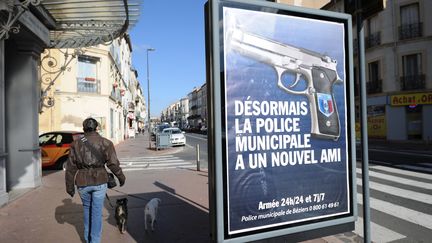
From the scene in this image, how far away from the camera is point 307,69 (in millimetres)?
3193

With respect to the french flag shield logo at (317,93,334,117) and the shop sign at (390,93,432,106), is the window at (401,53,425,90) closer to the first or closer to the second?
the shop sign at (390,93,432,106)

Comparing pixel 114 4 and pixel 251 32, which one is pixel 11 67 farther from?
pixel 251 32

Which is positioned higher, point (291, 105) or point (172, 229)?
point (291, 105)

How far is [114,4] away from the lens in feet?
24.9

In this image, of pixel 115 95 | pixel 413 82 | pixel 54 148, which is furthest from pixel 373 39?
pixel 54 148

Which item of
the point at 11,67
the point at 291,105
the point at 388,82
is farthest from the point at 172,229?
the point at 388,82

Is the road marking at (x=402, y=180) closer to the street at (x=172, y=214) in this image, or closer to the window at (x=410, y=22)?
the street at (x=172, y=214)

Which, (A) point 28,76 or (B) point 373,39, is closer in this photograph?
(A) point 28,76

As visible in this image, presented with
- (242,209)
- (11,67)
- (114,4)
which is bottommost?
(242,209)

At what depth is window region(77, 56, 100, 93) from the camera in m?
22.9

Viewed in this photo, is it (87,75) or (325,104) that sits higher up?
(87,75)

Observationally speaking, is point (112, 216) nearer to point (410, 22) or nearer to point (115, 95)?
point (115, 95)

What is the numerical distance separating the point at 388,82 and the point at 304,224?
88.3ft

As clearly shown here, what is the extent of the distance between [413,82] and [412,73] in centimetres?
92
